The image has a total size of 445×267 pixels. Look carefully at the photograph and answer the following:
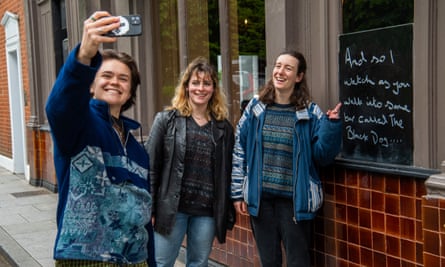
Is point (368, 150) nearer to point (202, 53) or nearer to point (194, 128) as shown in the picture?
point (194, 128)

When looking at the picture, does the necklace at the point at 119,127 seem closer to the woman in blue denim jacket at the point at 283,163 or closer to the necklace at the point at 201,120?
the necklace at the point at 201,120

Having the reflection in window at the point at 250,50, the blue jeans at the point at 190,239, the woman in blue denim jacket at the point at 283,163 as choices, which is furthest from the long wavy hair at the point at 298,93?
the reflection in window at the point at 250,50

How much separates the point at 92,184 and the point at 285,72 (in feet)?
6.10

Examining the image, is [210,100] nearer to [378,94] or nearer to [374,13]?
[378,94]

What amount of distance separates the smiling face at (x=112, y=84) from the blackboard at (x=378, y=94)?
188 cm

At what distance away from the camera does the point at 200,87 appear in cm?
353

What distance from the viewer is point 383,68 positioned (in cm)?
351

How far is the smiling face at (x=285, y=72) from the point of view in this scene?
353 cm

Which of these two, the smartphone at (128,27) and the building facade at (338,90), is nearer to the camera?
the smartphone at (128,27)

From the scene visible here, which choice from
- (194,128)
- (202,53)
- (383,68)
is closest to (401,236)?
(383,68)

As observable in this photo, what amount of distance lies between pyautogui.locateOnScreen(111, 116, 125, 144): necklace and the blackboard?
192 centimetres

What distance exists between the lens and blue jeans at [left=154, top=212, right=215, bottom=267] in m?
3.55

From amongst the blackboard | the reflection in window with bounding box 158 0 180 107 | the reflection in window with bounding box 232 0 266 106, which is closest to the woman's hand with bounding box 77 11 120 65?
the blackboard

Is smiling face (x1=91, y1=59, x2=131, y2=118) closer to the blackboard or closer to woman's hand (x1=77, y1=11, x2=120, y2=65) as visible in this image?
woman's hand (x1=77, y1=11, x2=120, y2=65)
